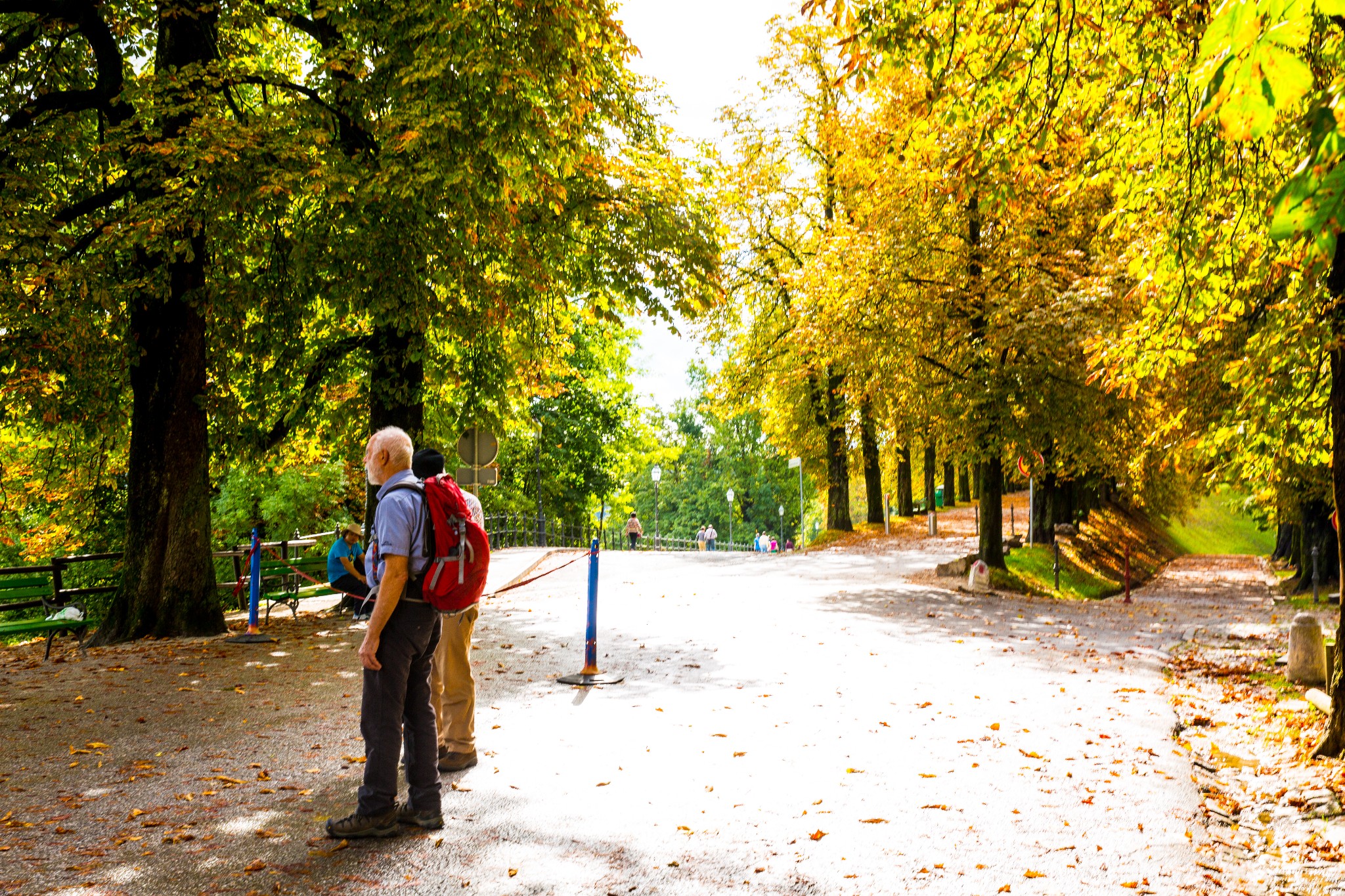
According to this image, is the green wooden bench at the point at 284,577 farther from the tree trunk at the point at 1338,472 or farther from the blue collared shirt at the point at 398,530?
the tree trunk at the point at 1338,472

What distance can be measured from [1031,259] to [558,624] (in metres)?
11.9

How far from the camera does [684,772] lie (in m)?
6.75

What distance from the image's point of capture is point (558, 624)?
47.4 feet

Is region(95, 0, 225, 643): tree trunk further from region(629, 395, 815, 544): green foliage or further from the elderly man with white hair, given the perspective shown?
region(629, 395, 815, 544): green foliage

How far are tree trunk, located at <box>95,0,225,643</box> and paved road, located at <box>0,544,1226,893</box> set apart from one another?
126 cm

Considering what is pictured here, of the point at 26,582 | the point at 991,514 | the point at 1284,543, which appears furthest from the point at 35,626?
the point at 1284,543

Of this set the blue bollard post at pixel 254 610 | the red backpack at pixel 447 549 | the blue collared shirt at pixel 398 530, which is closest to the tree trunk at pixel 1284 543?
the blue bollard post at pixel 254 610

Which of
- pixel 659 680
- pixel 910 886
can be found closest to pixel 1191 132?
pixel 910 886

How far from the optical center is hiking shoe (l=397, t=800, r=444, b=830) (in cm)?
546

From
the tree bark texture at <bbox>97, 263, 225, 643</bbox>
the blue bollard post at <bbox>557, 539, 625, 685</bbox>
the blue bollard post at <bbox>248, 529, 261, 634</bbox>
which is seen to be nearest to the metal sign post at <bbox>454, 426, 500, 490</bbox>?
the blue bollard post at <bbox>248, 529, 261, 634</bbox>

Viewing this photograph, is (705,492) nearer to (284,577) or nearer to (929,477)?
(929,477)

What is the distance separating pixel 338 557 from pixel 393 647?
4.66m

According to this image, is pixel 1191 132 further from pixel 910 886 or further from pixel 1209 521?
pixel 1209 521

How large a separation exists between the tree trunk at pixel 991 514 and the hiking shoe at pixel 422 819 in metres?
17.1
